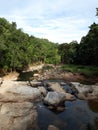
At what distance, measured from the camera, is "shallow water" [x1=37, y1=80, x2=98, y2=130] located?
18328mm

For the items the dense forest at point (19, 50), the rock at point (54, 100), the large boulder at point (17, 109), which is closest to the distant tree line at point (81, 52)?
the dense forest at point (19, 50)

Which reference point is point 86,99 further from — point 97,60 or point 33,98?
point 97,60

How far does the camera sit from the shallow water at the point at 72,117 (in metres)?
18.3

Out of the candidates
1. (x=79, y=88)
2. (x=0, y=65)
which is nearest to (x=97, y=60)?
(x=0, y=65)

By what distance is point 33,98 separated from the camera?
82.4 ft

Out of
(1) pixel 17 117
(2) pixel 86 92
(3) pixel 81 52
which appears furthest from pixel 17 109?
(3) pixel 81 52

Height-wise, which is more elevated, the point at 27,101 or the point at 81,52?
the point at 81,52

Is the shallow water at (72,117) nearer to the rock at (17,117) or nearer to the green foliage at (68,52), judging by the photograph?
the rock at (17,117)

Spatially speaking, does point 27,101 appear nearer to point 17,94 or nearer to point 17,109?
point 17,94

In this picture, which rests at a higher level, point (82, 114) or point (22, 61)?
point (22, 61)

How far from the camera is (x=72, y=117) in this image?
67.4ft

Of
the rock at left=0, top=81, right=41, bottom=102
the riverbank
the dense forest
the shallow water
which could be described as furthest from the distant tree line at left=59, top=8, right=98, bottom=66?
the rock at left=0, top=81, right=41, bottom=102

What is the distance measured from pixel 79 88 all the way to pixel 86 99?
2536 mm

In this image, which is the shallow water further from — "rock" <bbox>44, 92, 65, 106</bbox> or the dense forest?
the dense forest
